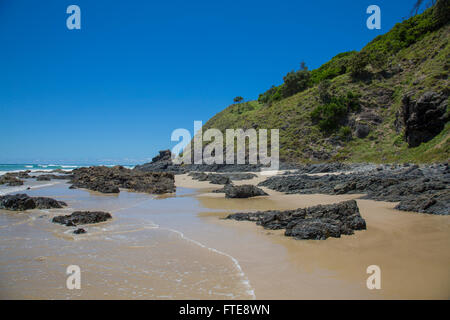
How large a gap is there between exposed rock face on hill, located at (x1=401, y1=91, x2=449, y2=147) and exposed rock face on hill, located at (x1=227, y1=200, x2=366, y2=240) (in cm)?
2192

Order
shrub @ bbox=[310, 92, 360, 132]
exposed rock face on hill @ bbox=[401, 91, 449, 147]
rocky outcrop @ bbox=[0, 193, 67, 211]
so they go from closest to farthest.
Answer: rocky outcrop @ bbox=[0, 193, 67, 211], exposed rock face on hill @ bbox=[401, 91, 449, 147], shrub @ bbox=[310, 92, 360, 132]

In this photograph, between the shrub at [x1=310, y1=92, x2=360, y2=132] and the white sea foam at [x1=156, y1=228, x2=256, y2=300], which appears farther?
the shrub at [x1=310, y1=92, x2=360, y2=132]

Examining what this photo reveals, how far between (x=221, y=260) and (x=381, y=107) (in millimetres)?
40597

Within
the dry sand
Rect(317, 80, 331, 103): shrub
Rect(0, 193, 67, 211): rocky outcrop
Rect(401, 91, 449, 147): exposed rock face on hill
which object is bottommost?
the dry sand

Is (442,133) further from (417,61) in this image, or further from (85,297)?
(85,297)

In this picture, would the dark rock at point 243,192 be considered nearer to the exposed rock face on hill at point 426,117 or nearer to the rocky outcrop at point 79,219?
the rocky outcrop at point 79,219

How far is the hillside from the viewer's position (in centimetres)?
2545

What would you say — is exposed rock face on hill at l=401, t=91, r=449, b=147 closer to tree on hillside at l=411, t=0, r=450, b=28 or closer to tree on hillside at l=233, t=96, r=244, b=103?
tree on hillside at l=411, t=0, r=450, b=28

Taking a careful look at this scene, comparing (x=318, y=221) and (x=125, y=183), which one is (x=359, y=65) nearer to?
(x=125, y=183)

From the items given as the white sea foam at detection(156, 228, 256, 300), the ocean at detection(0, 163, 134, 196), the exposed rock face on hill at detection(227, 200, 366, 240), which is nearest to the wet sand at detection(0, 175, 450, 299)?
the white sea foam at detection(156, 228, 256, 300)

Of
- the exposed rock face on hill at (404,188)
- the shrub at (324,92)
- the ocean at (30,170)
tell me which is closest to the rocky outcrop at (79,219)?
the exposed rock face on hill at (404,188)

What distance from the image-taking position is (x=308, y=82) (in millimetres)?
56531

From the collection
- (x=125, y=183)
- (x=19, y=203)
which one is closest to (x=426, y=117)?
(x=125, y=183)

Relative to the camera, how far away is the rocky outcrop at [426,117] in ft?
79.4
